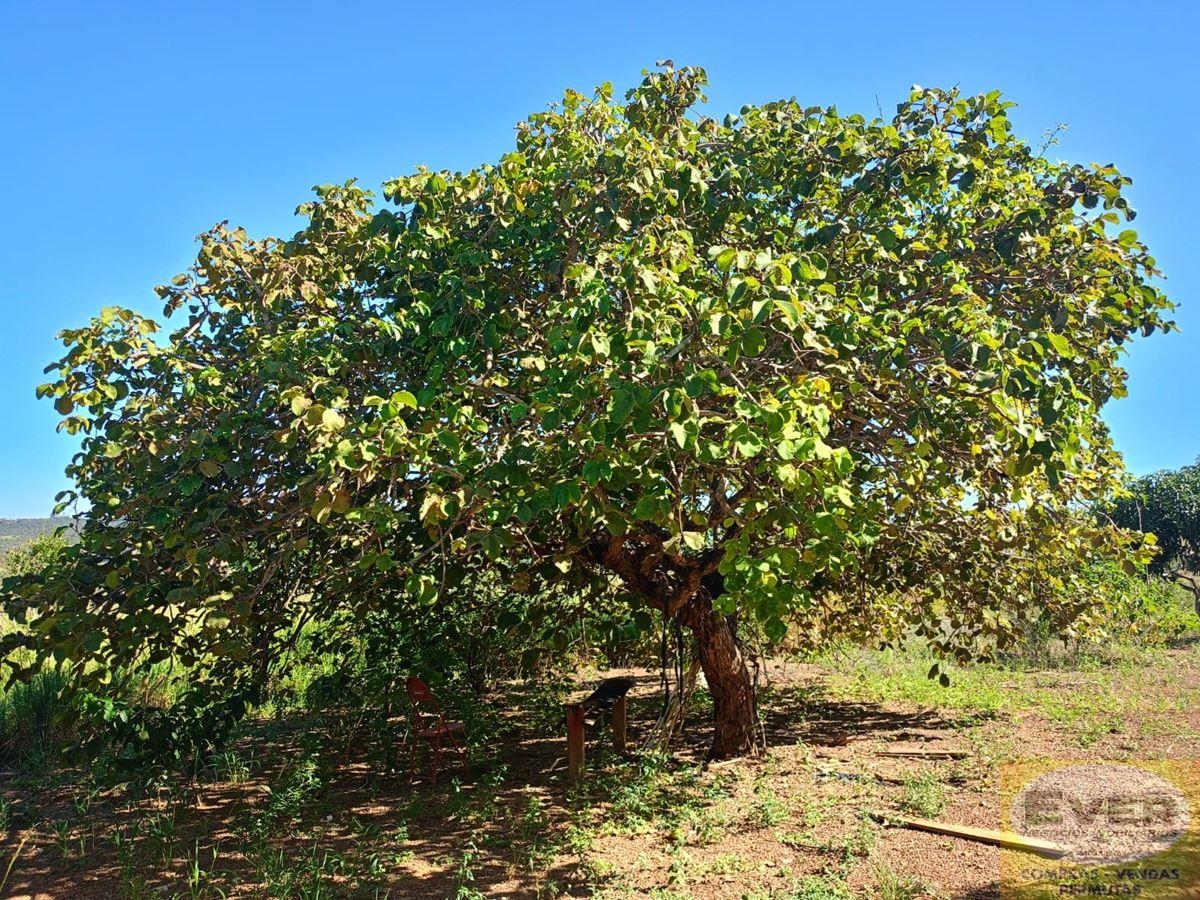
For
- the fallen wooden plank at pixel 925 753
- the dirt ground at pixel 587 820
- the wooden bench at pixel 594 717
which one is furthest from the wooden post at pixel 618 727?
the fallen wooden plank at pixel 925 753

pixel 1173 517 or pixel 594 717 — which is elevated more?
pixel 1173 517

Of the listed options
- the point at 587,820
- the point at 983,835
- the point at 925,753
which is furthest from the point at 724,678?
the point at 983,835

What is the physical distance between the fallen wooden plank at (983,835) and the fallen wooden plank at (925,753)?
174 centimetres

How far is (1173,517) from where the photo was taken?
2078 centimetres

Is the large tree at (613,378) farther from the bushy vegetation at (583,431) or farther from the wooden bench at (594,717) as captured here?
the wooden bench at (594,717)

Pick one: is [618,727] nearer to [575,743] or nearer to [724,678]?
[575,743]

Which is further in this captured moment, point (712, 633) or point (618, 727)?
point (618, 727)

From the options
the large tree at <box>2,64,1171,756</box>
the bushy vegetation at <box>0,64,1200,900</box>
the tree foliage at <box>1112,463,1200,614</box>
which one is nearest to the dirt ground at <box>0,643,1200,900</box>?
the bushy vegetation at <box>0,64,1200,900</box>

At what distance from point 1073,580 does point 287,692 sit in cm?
755

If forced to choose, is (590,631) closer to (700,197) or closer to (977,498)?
(977,498)

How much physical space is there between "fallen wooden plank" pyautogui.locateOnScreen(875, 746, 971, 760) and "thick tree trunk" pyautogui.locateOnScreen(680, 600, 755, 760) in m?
1.09

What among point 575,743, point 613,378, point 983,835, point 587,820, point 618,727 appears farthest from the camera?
point 618,727

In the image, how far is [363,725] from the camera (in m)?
8.22

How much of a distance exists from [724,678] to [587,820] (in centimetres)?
193
